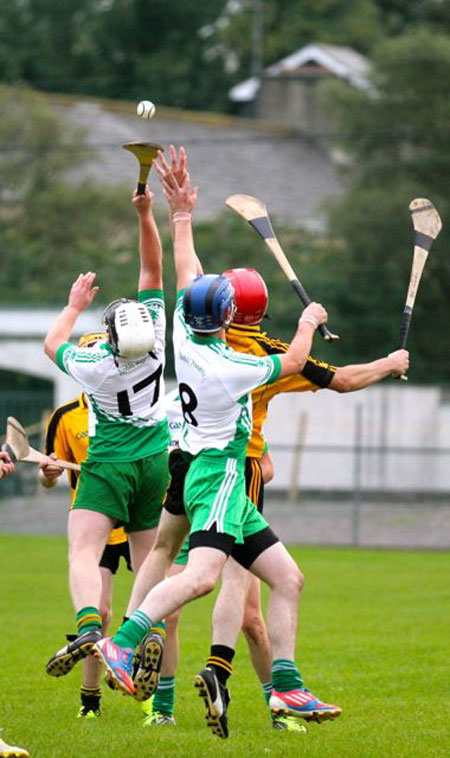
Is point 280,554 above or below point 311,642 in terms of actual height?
above

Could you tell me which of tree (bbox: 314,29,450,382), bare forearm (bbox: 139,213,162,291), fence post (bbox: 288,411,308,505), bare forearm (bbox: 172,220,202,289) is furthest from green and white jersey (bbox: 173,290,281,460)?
tree (bbox: 314,29,450,382)

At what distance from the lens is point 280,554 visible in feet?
26.7

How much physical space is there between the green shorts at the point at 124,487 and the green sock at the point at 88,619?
64 centimetres

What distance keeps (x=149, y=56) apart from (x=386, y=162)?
23.6 metres

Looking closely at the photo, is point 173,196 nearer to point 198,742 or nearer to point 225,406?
point 225,406

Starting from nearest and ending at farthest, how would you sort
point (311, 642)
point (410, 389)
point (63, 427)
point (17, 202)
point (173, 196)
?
point (173, 196) → point (63, 427) → point (311, 642) → point (410, 389) → point (17, 202)

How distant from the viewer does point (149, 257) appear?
350 inches

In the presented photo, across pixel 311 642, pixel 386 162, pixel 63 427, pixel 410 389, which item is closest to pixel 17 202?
pixel 386 162

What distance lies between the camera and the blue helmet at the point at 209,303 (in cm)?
787

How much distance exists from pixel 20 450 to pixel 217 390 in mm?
1458

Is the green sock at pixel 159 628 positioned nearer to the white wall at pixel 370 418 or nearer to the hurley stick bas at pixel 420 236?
the hurley stick bas at pixel 420 236

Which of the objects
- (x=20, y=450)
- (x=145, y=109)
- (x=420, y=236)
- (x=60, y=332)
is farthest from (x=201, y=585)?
(x=145, y=109)

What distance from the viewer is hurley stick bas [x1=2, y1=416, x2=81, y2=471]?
28.5ft

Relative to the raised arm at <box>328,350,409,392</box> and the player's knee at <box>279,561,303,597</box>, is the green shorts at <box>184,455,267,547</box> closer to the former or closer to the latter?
the player's knee at <box>279,561,303,597</box>
